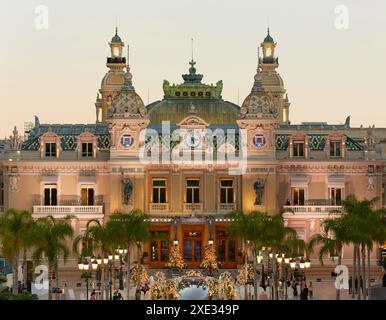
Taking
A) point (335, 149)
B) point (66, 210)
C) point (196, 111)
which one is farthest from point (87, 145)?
point (335, 149)

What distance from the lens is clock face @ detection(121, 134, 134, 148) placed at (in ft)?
275

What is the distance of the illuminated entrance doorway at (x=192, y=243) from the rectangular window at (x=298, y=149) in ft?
28.3

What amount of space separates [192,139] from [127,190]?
5824mm

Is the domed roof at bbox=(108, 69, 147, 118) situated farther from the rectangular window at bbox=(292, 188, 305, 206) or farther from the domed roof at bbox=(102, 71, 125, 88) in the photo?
the domed roof at bbox=(102, 71, 125, 88)

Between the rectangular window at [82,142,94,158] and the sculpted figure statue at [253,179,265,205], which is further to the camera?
the rectangular window at [82,142,94,158]

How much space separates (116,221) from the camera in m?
66.3

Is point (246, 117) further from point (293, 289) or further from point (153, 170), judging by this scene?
point (293, 289)

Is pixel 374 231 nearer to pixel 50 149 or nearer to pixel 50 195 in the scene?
pixel 50 195

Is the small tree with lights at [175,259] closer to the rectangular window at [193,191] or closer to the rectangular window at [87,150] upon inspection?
the rectangular window at [193,191]

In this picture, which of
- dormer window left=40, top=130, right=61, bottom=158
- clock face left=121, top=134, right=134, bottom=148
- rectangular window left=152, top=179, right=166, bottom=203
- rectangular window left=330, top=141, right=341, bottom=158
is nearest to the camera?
clock face left=121, top=134, right=134, bottom=148

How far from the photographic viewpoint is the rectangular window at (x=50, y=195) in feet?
278

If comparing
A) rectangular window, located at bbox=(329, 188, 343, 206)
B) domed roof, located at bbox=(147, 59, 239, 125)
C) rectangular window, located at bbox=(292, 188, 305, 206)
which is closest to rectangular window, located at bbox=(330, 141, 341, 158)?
rectangular window, located at bbox=(329, 188, 343, 206)
